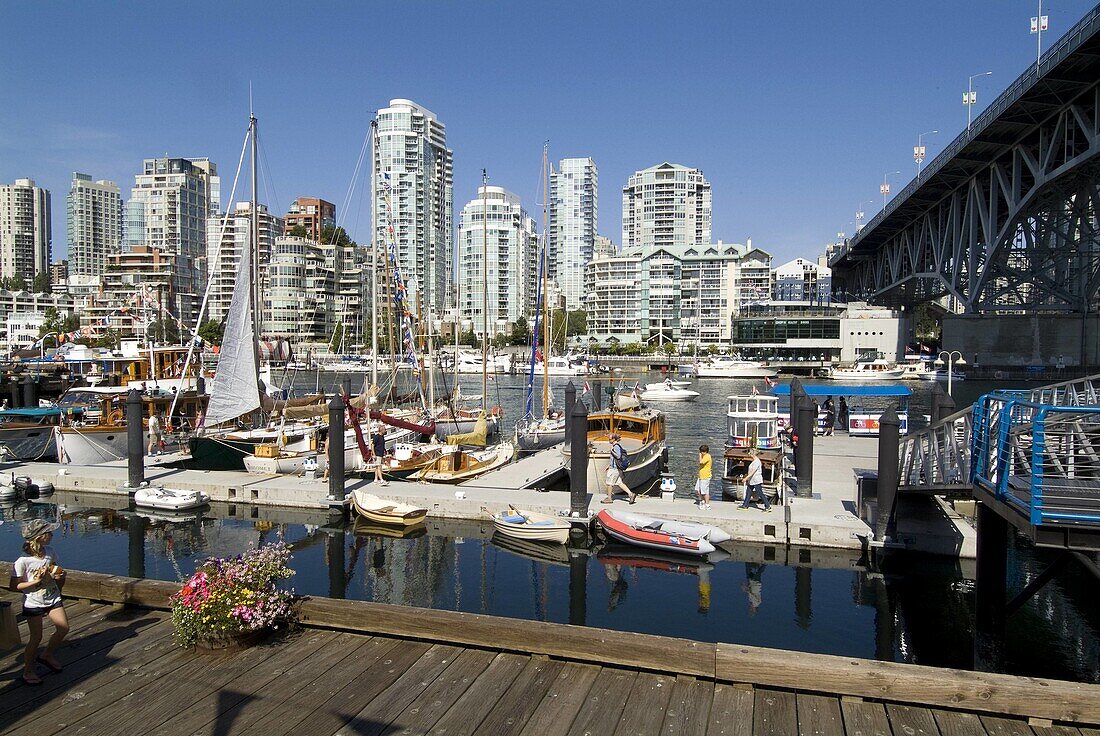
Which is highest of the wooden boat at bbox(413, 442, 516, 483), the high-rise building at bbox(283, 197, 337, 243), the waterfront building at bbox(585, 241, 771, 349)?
the high-rise building at bbox(283, 197, 337, 243)

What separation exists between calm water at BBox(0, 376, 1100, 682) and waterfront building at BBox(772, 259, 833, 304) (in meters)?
165

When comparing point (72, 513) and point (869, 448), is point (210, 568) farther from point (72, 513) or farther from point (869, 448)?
point (869, 448)

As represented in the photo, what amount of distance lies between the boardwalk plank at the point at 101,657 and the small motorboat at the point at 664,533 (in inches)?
502

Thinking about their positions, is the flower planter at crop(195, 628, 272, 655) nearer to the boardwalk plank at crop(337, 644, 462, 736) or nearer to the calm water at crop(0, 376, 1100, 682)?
the boardwalk plank at crop(337, 644, 462, 736)

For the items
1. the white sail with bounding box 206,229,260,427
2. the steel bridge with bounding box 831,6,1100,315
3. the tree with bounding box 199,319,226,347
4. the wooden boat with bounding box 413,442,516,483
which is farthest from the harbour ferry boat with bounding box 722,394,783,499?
the tree with bounding box 199,319,226,347

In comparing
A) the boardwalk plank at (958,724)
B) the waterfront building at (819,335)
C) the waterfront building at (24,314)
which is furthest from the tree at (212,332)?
the boardwalk plank at (958,724)

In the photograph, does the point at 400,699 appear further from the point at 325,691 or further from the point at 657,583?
the point at 657,583

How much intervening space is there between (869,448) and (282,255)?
446 ft

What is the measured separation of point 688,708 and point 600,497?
16.5 m

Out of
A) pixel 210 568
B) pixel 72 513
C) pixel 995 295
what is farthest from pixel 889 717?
pixel 995 295

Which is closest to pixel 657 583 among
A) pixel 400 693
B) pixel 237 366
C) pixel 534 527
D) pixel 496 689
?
pixel 534 527

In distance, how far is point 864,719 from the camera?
6117mm

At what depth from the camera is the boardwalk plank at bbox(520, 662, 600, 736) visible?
6125mm

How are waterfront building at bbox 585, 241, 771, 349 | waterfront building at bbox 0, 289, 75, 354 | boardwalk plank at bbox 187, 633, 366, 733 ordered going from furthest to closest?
1. waterfront building at bbox 585, 241, 771, 349
2. waterfront building at bbox 0, 289, 75, 354
3. boardwalk plank at bbox 187, 633, 366, 733
